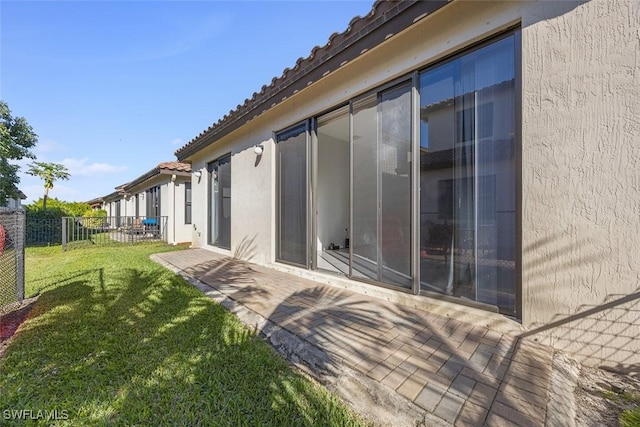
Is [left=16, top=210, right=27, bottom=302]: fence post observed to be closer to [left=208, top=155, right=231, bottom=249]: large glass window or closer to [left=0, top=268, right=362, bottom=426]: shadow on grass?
[left=0, top=268, right=362, bottom=426]: shadow on grass

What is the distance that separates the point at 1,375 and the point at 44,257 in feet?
30.0

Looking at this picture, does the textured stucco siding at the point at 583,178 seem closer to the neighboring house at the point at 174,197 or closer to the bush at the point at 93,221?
the neighboring house at the point at 174,197

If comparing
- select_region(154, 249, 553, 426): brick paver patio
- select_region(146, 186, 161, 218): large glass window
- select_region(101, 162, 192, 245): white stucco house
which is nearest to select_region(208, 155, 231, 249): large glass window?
select_region(101, 162, 192, 245): white stucco house

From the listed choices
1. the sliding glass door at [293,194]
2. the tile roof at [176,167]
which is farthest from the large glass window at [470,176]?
the tile roof at [176,167]

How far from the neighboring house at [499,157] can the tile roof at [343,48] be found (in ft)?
0.08

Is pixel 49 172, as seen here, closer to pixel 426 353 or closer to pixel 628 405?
pixel 426 353

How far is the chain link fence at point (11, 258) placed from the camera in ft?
12.2

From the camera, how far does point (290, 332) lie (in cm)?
295

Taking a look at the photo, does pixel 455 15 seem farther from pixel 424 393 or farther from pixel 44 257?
pixel 44 257

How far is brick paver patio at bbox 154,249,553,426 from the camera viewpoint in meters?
1.84

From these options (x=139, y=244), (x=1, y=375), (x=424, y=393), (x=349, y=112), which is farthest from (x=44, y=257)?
(x=424, y=393)

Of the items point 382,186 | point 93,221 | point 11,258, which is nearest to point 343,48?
point 382,186

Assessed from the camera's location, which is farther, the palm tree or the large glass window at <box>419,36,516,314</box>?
the palm tree

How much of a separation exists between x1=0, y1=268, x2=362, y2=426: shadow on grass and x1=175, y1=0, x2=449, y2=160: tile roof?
4.09m
